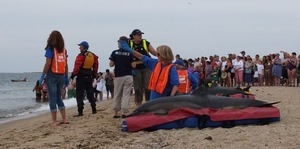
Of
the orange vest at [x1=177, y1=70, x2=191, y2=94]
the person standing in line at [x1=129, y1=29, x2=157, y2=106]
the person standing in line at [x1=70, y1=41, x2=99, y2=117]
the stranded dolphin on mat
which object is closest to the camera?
the stranded dolphin on mat

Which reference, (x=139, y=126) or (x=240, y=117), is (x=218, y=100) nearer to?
(x=240, y=117)

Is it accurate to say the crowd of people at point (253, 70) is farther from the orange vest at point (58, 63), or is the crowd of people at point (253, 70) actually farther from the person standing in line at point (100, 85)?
the orange vest at point (58, 63)

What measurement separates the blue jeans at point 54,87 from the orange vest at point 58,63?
0.12 meters

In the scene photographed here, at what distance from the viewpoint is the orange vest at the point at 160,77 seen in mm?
8148

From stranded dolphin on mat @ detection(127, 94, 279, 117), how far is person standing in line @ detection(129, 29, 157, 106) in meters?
2.40


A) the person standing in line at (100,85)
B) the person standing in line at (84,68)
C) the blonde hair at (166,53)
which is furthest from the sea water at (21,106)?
the blonde hair at (166,53)

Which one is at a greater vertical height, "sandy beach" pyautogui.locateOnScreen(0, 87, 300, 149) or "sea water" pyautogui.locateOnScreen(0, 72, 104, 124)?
"sandy beach" pyautogui.locateOnScreen(0, 87, 300, 149)

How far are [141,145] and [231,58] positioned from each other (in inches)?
643

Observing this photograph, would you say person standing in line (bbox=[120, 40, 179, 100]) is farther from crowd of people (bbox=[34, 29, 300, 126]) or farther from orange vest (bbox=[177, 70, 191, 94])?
orange vest (bbox=[177, 70, 191, 94])

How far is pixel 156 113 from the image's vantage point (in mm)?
7691

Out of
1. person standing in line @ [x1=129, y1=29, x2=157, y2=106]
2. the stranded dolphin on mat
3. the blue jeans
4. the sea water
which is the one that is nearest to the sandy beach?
the stranded dolphin on mat

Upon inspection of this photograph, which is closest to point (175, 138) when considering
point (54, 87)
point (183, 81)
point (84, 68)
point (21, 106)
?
point (183, 81)

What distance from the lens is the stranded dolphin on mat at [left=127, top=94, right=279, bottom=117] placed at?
25.3ft

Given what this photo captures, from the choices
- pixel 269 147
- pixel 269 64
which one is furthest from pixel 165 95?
pixel 269 64
